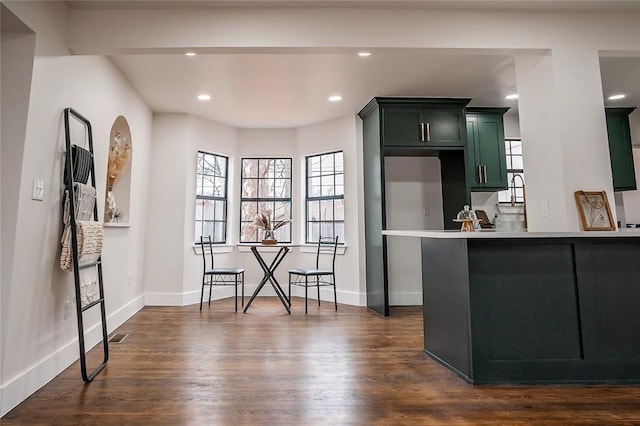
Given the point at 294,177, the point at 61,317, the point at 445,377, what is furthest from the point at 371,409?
the point at 294,177

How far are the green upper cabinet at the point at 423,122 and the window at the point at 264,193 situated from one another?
1.84 metres

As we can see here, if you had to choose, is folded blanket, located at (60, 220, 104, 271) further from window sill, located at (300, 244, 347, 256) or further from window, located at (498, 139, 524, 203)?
window, located at (498, 139, 524, 203)

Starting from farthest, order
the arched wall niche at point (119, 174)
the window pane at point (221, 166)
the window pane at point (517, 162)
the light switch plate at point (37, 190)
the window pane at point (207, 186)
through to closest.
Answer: the window pane at point (221, 166), the window pane at point (207, 186), the window pane at point (517, 162), the arched wall niche at point (119, 174), the light switch plate at point (37, 190)

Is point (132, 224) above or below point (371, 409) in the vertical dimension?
above

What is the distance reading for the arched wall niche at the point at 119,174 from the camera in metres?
3.35

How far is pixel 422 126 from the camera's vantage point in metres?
3.99

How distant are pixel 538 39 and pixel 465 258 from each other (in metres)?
1.80

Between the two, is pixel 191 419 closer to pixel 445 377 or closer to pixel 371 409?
pixel 371 409

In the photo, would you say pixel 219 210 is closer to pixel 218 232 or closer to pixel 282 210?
pixel 218 232

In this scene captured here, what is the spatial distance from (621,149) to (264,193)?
4981 mm

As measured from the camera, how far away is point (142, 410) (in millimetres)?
1717

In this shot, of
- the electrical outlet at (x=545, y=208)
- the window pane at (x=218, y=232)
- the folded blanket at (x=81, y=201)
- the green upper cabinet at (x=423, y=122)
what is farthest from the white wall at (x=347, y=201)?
→ the folded blanket at (x=81, y=201)

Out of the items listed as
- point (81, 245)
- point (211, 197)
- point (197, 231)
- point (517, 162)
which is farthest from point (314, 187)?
point (81, 245)

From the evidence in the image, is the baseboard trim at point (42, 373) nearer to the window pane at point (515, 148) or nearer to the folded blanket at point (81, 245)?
the folded blanket at point (81, 245)
